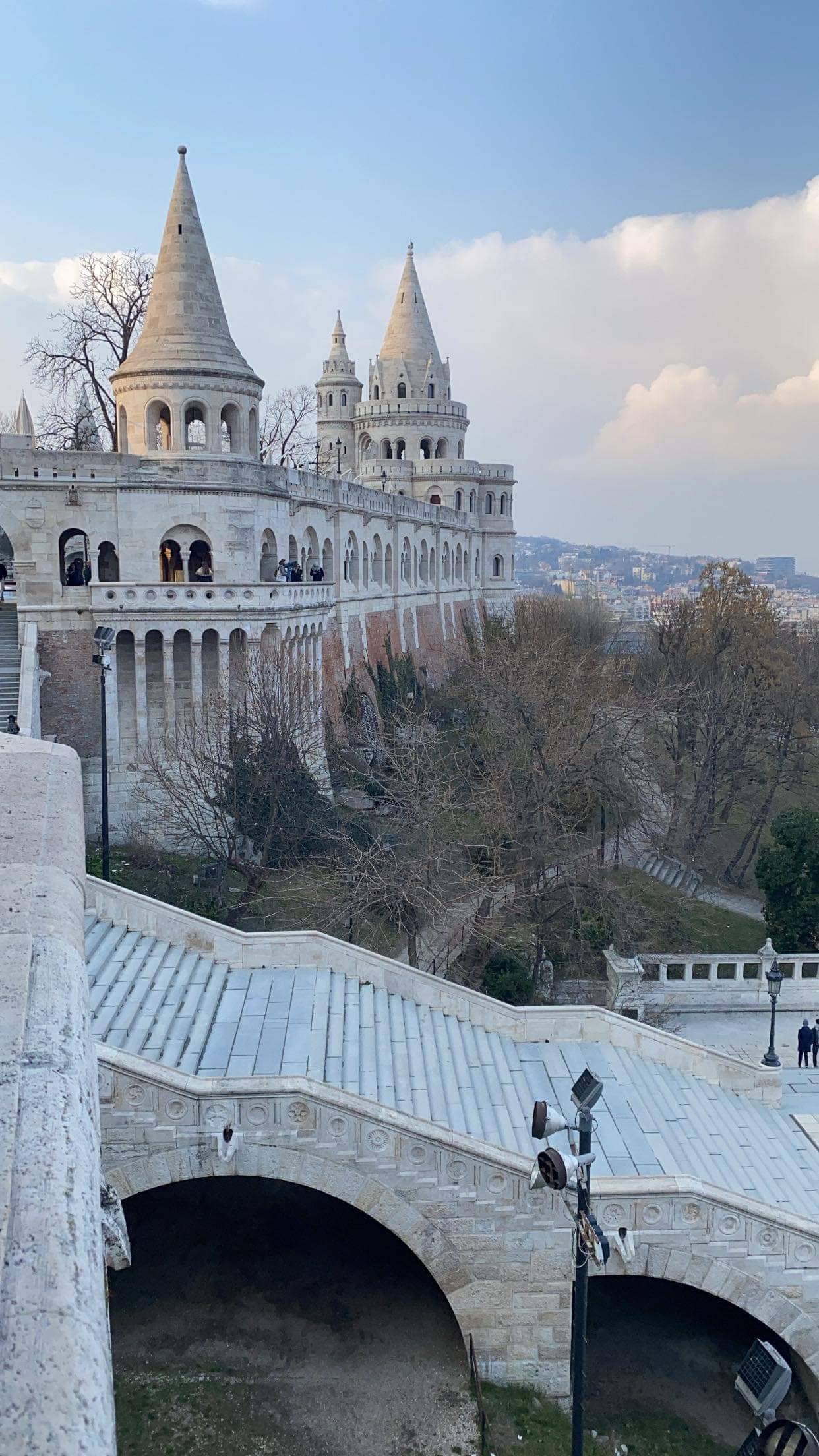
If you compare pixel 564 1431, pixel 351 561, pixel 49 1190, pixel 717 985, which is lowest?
pixel 564 1431

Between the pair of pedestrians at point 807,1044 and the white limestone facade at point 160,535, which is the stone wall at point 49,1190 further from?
the white limestone facade at point 160,535

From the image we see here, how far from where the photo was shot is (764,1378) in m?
8.08

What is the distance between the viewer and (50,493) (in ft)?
67.5

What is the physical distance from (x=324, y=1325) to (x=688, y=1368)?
3564 millimetres

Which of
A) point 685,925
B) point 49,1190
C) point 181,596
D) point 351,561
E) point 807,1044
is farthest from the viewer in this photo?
point 351,561

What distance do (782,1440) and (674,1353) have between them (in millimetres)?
2415

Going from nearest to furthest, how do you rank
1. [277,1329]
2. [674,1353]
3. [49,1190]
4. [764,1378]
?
[49,1190] → [764,1378] → [277,1329] → [674,1353]

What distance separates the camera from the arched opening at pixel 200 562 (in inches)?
862

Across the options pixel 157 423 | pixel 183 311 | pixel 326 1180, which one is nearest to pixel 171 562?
pixel 157 423

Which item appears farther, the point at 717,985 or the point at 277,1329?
the point at 717,985

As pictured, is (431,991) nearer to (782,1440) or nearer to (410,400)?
(782,1440)

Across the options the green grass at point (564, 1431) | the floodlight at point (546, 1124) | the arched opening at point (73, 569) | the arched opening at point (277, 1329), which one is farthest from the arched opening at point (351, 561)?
the floodlight at point (546, 1124)

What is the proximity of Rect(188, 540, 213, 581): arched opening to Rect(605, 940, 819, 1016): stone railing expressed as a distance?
11650 mm

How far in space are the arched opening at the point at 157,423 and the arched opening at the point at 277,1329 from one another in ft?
50.8
